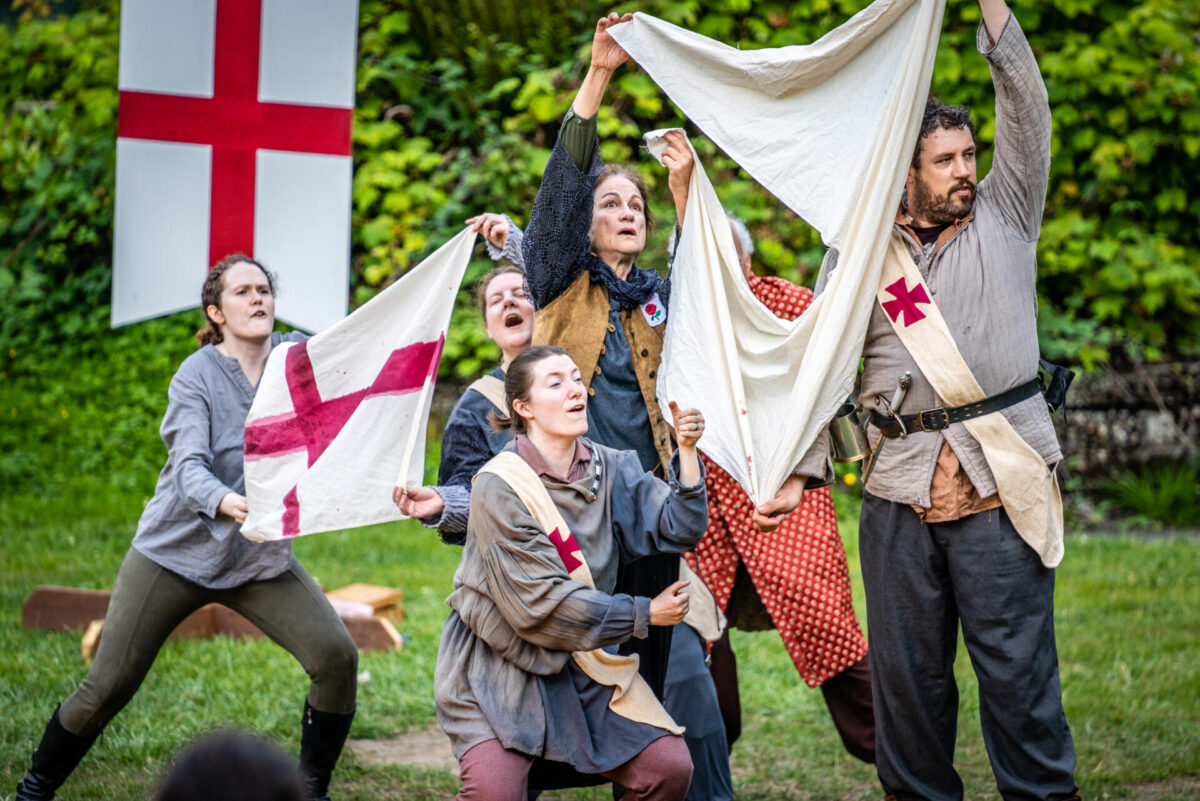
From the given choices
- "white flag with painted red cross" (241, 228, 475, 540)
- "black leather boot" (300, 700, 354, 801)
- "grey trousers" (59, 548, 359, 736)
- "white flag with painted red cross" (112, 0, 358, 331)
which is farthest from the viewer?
"white flag with painted red cross" (112, 0, 358, 331)

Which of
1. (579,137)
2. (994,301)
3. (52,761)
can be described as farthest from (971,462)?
(52,761)

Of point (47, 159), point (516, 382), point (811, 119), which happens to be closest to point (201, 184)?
point (516, 382)

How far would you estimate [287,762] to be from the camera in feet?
5.61

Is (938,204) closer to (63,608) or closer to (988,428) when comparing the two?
(988,428)

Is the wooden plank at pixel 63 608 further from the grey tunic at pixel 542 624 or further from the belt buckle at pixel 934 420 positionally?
the belt buckle at pixel 934 420

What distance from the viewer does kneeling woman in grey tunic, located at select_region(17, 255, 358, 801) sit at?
158 inches

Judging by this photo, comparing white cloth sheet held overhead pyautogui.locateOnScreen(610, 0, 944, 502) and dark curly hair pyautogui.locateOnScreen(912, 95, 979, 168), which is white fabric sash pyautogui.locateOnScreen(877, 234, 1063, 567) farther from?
dark curly hair pyautogui.locateOnScreen(912, 95, 979, 168)

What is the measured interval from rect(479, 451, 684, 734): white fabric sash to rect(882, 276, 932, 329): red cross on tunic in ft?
3.36

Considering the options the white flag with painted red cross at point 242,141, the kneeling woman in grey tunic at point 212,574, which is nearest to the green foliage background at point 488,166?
the white flag with painted red cross at point 242,141

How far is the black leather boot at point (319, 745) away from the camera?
4.21 m

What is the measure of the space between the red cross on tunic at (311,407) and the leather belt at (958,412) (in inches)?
56.5

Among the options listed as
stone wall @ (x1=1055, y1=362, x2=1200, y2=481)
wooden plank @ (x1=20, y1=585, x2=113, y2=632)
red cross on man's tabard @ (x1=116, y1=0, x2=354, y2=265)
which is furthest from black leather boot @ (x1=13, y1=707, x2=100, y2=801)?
stone wall @ (x1=1055, y1=362, x2=1200, y2=481)

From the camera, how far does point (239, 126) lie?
453 cm

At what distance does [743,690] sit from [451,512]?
2627 millimetres
